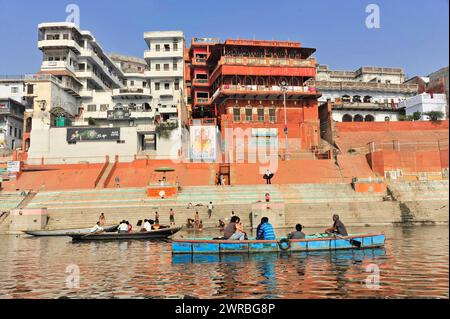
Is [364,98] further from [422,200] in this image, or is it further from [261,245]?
[261,245]

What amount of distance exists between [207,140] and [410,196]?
27.1 m

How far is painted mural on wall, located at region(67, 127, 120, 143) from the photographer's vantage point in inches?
2223

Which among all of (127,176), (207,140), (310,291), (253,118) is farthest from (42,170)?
(310,291)

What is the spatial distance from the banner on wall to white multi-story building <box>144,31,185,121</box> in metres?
18.7

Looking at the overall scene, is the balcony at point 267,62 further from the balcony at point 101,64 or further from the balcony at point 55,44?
the balcony at point 101,64

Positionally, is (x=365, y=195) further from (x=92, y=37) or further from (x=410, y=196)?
(x=92, y=37)

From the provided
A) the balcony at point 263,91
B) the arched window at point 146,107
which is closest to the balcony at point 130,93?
the arched window at point 146,107

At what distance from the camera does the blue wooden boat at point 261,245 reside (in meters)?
17.2

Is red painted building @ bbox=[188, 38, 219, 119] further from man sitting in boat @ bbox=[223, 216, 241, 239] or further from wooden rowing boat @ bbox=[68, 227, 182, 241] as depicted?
man sitting in boat @ bbox=[223, 216, 241, 239]

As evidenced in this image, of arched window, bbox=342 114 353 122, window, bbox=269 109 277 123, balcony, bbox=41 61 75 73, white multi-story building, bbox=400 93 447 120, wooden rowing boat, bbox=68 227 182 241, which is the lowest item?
wooden rowing boat, bbox=68 227 182 241

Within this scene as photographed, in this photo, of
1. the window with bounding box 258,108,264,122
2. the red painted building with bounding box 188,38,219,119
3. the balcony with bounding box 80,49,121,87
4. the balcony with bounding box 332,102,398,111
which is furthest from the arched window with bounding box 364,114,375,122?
the balcony with bounding box 80,49,121,87

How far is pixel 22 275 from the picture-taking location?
45.2 ft

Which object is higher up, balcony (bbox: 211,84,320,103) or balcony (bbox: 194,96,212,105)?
balcony (bbox: 194,96,212,105)

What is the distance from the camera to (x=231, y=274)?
43.6 feet
